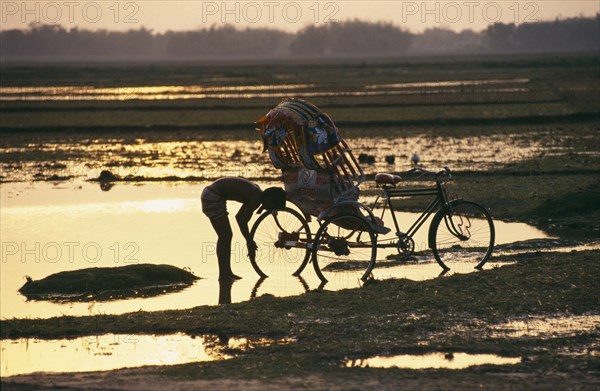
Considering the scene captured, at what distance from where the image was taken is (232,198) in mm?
12008

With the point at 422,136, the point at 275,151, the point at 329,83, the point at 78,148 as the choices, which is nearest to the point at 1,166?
the point at 78,148

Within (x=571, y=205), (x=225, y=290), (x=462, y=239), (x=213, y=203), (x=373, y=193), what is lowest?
(x=225, y=290)

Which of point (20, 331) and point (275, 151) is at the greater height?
point (275, 151)

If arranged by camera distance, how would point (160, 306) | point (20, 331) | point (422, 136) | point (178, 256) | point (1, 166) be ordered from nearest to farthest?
point (20, 331), point (160, 306), point (178, 256), point (1, 166), point (422, 136)

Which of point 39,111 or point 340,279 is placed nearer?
point 340,279

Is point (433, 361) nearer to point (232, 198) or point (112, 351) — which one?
point (112, 351)

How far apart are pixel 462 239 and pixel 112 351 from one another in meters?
5.16

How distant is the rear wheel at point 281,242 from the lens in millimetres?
11906

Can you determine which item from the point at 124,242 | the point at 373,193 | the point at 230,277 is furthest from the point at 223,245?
the point at 373,193

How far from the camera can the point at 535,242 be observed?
1363 centimetres

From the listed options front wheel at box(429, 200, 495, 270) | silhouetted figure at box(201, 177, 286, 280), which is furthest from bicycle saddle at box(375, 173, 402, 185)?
silhouetted figure at box(201, 177, 286, 280)

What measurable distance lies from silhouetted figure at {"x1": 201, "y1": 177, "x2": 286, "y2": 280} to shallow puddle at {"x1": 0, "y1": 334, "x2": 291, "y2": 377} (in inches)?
120

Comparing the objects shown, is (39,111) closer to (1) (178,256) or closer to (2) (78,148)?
(2) (78,148)

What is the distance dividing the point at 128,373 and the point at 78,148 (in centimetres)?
2325
